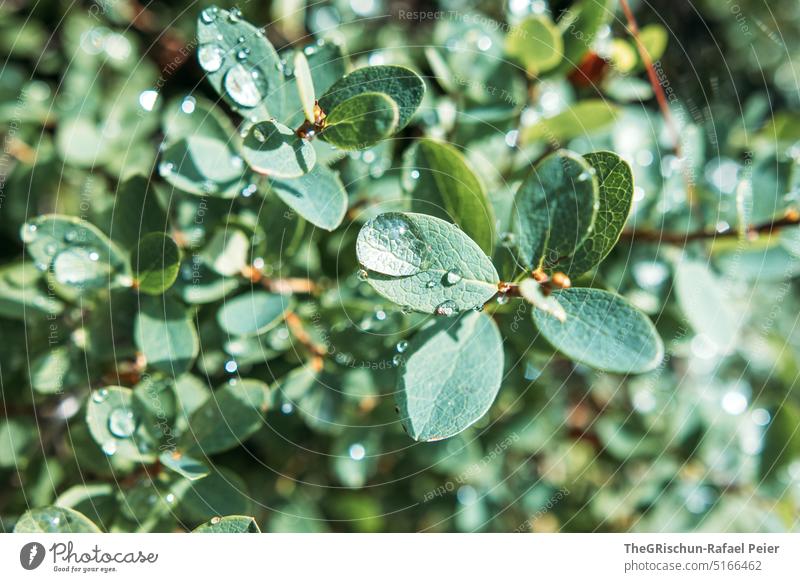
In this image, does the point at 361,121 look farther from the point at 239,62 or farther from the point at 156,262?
the point at 156,262

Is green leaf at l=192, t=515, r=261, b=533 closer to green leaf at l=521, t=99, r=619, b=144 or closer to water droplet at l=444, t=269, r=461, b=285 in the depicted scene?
water droplet at l=444, t=269, r=461, b=285

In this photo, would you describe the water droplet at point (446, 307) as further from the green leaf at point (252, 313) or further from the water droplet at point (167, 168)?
the water droplet at point (167, 168)

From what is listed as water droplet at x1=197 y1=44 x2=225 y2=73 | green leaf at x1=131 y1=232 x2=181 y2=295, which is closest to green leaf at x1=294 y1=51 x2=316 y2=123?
water droplet at x1=197 y1=44 x2=225 y2=73

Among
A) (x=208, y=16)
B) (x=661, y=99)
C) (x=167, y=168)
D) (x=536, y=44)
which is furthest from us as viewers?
(x=661, y=99)

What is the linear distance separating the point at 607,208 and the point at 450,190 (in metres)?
0.17

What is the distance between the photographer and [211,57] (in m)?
0.71

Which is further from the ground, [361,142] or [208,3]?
[208,3]

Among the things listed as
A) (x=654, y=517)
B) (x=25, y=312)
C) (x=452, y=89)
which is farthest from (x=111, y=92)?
(x=654, y=517)

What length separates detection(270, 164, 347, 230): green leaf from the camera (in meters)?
0.69

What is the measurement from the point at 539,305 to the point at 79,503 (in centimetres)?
62

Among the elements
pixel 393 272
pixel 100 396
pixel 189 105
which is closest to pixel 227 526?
pixel 100 396

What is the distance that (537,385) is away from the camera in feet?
3.40

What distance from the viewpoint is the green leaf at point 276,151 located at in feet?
2.14
